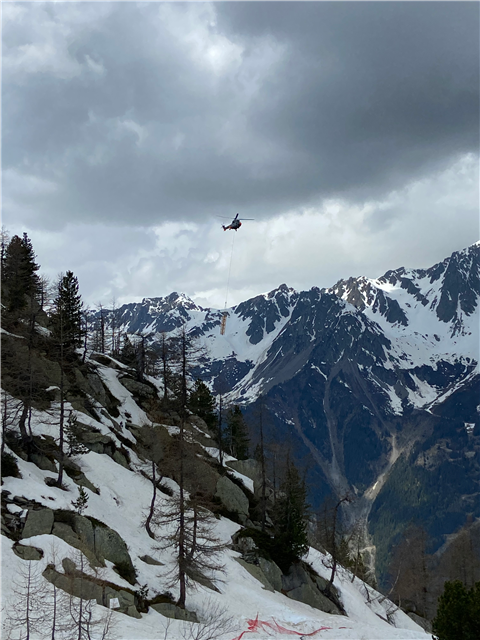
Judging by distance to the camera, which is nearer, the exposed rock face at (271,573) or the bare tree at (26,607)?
the bare tree at (26,607)


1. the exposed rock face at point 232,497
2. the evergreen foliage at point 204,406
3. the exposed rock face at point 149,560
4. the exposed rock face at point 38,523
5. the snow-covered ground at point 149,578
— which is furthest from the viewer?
the evergreen foliage at point 204,406

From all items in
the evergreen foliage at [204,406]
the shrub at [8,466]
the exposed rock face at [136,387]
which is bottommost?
the shrub at [8,466]

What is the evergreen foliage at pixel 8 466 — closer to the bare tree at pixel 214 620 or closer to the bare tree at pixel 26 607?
the bare tree at pixel 26 607

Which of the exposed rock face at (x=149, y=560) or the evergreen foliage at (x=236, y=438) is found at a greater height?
the evergreen foliage at (x=236, y=438)

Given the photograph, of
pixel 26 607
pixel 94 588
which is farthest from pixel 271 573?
pixel 26 607

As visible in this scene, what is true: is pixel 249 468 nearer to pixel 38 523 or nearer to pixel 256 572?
pixel 256 572

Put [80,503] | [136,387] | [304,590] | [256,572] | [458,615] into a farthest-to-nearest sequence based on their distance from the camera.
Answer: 1. [136,387]
2. [304,590]
3. [256,572]
4. [80,503]
5. [458,615]

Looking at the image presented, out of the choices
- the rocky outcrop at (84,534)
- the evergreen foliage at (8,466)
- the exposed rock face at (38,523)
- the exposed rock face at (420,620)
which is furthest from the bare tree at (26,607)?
the exposed rock face at (420,620)

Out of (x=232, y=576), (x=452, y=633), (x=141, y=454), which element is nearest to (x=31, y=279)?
(x=141, y=454)
